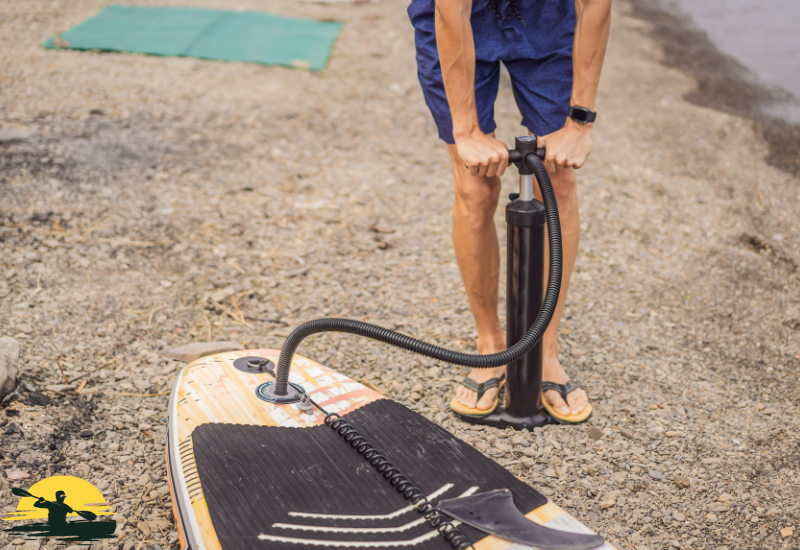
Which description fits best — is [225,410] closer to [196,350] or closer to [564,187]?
[196,350]

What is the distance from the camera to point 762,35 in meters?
6.33

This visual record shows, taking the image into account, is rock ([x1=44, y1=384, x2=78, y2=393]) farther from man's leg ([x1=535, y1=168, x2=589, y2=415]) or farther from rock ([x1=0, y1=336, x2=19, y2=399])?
man's leg ([x1=535, y1=168, x2=589, y2=415])

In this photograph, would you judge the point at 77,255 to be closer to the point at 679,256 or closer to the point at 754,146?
the point at 679,256

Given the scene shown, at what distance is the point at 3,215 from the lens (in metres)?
2.52

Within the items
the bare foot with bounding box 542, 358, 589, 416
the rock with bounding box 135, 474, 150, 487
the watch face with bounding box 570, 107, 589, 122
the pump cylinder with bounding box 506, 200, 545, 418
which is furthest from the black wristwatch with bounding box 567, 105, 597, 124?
the rock with bounding box 135, 474, 150, 487

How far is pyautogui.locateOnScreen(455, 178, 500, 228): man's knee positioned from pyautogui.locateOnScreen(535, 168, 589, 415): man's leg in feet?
0.44

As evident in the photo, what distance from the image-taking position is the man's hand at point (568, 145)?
1465 mm

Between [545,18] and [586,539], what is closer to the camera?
[586,539]

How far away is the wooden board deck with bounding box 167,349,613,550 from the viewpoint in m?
1.22

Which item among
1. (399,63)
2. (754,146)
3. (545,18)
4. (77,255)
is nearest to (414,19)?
(545,18)

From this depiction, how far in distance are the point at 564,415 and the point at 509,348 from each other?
0.52 m

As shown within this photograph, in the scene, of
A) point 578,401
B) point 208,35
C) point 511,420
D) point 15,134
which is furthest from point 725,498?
point 208,35

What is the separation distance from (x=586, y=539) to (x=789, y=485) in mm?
700

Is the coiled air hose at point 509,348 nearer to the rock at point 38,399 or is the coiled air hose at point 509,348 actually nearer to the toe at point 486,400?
the toe at point 486,400
